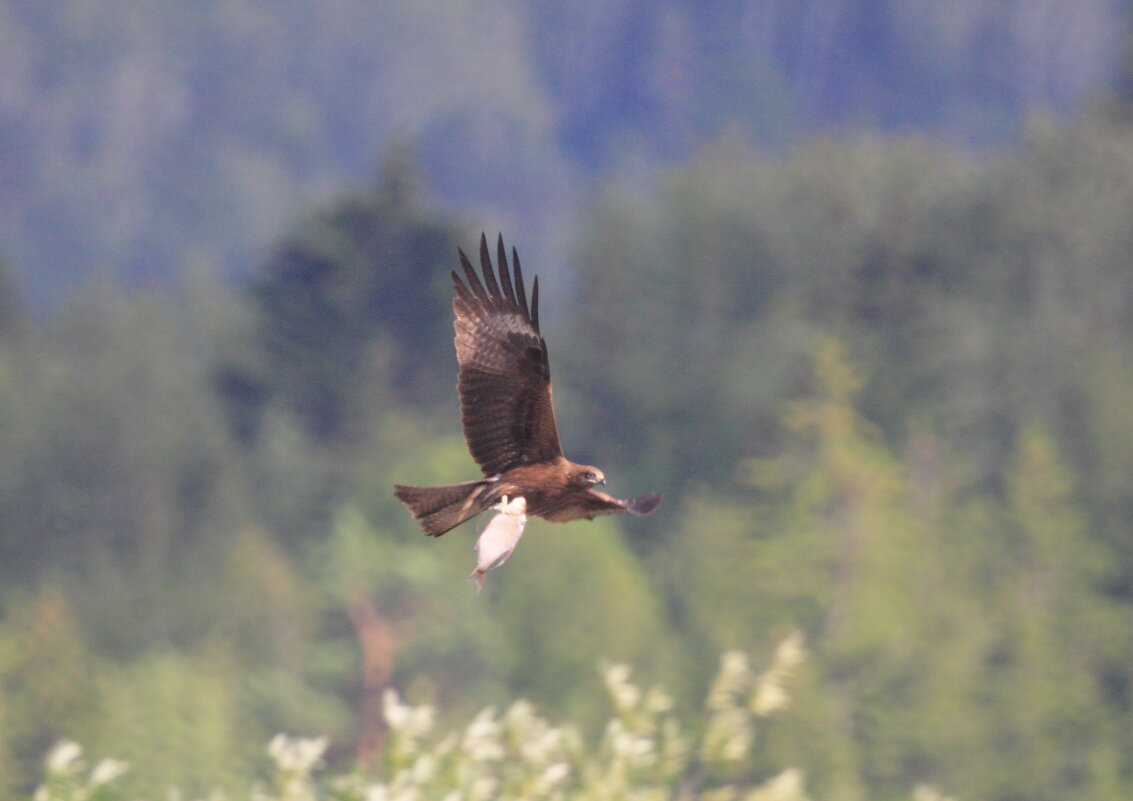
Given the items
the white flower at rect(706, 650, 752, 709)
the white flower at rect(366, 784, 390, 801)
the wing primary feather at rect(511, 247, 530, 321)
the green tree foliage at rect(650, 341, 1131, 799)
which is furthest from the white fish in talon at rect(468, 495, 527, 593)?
the green tree foliage at rect(650, 341, 1131, 799)

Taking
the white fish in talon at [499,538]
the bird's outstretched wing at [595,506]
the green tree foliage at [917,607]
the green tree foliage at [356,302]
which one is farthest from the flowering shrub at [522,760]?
the green tree foliage at [356,302]

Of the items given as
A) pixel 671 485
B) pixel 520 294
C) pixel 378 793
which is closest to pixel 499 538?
pixel 520 294

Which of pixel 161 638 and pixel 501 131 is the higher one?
pixel 501 131

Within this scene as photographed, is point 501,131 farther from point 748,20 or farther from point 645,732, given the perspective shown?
point 645,732

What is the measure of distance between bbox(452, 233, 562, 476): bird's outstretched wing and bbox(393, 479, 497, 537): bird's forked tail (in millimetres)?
299

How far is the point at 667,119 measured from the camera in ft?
569

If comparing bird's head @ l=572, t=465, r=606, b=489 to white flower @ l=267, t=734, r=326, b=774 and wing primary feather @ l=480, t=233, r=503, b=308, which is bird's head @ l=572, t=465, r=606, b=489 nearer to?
wing primary feather @ l=480, t=233, r=503, b=308

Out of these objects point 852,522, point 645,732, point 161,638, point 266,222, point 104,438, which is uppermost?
point 266,222

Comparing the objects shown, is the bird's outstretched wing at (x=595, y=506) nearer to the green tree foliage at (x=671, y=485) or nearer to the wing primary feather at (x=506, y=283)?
the wing primary feather at (x=506, y=283)

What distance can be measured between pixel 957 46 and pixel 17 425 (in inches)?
4794

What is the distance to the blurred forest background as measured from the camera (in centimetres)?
4478

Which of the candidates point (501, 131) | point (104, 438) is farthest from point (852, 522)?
point (501, 131)

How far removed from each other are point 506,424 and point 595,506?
601 mm

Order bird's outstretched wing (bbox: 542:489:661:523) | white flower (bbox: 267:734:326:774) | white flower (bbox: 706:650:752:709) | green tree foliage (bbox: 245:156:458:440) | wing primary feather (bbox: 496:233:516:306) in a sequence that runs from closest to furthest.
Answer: bird's outstretched wing (bbox: 542:489:661:523)
wing primary feather (bbox: 496:233:516:306)
white flower (bbox: 267:734:326:774)
white flower (bbox: 706:650:752:709)
green tree foliage (bbox: 245:156:458:440)
